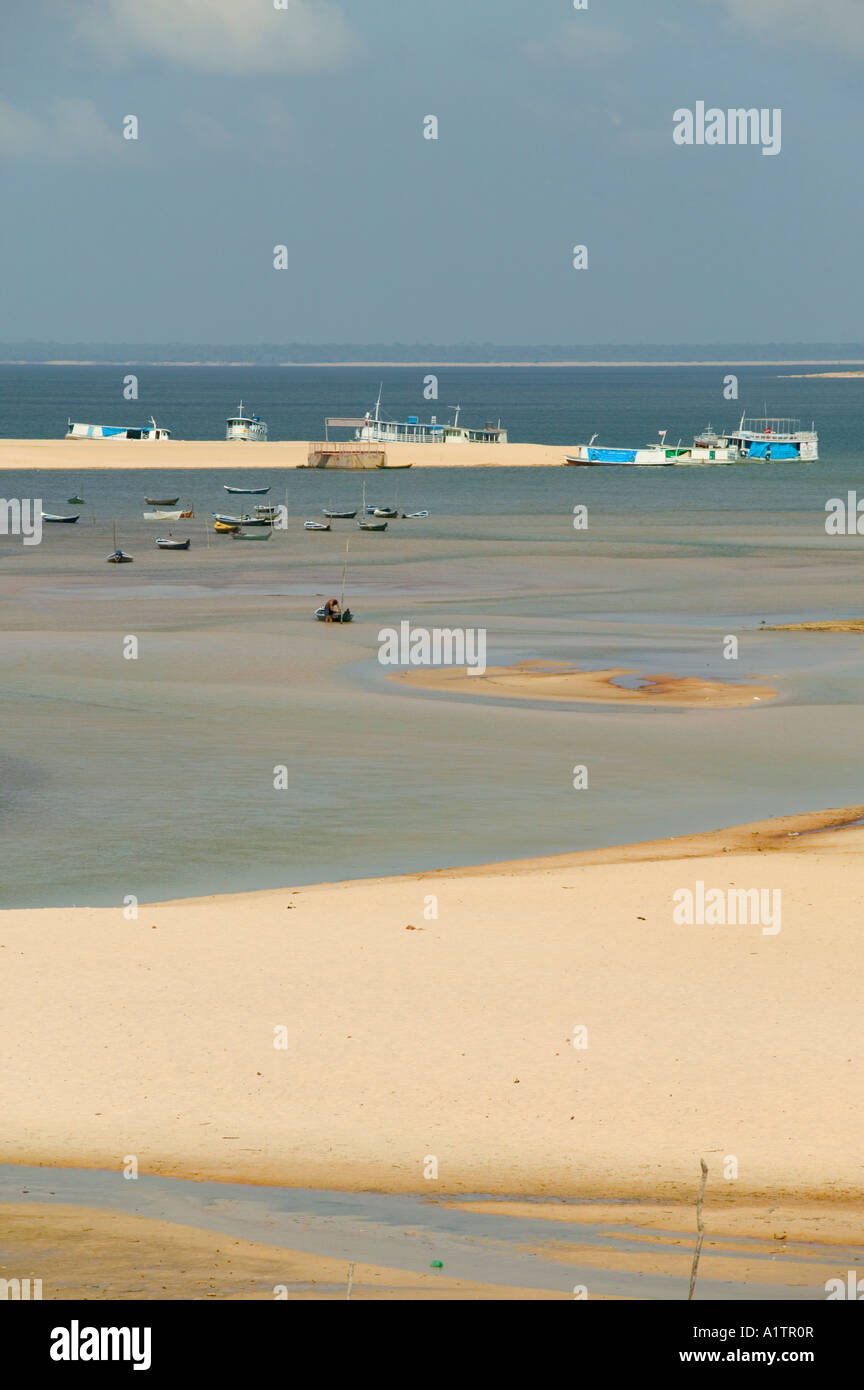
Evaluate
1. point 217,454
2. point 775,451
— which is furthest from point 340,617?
point 775,451

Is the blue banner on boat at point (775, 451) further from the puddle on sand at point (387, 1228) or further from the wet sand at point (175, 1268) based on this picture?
the wet sand at point (175, 1268)

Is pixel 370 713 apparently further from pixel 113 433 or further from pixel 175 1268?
pixel 113 433

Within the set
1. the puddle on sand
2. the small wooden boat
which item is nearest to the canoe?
the small wooden boat

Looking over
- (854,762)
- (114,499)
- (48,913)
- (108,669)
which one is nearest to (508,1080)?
(48,913)

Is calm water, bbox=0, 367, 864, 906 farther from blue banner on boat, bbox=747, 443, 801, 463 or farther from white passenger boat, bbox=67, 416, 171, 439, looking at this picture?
white passenger boat, bbox=67, 416, 171, 439

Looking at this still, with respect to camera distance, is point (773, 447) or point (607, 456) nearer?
point (607, 456)

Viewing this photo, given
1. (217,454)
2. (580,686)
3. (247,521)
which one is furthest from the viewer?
(217,454)
